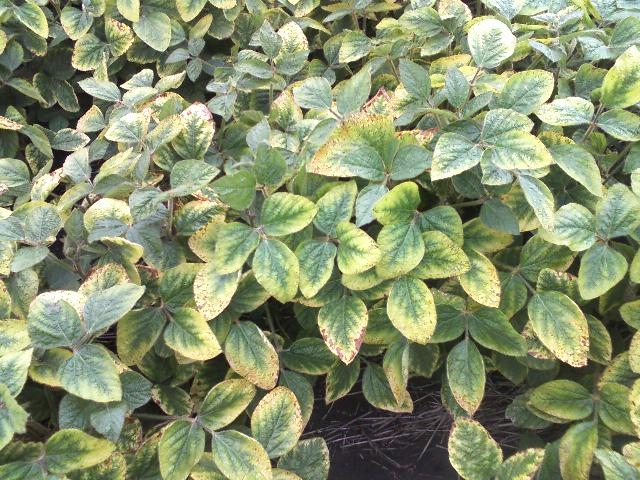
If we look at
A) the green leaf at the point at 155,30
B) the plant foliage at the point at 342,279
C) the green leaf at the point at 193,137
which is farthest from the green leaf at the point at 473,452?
the green leaf at the point at 155,30

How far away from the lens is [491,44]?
1145 millimetres

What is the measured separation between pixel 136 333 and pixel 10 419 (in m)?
0.25

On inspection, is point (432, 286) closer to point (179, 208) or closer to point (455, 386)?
point (455, 386)

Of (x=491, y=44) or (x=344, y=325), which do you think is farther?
(x=491, y=44)

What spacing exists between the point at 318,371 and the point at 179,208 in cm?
37

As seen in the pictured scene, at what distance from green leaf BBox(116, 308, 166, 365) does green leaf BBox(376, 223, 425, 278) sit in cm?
36

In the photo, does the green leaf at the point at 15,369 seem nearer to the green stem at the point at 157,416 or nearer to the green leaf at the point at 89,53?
the green stem at the point at 157,416

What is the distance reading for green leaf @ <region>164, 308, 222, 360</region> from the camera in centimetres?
99

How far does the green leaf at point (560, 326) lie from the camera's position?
0.97 meters

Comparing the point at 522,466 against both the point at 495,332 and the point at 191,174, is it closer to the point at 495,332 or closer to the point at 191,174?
the point at 495,332

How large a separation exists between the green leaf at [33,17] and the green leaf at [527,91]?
47.8 inches

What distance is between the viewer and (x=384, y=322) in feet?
3.52

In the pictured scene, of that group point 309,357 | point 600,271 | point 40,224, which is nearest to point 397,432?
point 309,357

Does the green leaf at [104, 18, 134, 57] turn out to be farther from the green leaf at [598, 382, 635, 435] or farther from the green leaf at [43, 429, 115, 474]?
the green leaf at [598, 382, 635, 435]
